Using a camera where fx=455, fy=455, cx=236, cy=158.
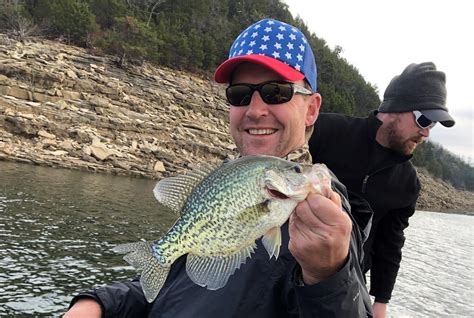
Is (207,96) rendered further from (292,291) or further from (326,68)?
(292,291)

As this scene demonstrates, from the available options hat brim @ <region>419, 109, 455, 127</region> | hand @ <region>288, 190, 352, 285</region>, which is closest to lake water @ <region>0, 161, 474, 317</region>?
hat brim @ <region>419, 109, 455, 127</region>

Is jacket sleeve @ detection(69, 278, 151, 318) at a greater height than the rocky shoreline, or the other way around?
jacket sleeve @ detection(69, 278, 151, 318)

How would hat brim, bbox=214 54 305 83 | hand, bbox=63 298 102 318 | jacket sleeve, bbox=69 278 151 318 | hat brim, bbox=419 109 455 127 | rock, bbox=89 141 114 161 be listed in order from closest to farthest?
1. hat brim, bbox=214 54 305 83
2. hand, bbox=63 298 102 318
3. jacket sleeve, bbox=69 278 151 318
4. hat brim, bbox=419 109 455 127
5. rock, bbox=89 141 114 161

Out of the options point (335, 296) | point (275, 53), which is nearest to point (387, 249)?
point (275, 53)

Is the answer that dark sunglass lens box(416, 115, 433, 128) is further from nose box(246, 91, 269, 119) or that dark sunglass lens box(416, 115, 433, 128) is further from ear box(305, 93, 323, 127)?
nose box(246, 91, 269, 119)

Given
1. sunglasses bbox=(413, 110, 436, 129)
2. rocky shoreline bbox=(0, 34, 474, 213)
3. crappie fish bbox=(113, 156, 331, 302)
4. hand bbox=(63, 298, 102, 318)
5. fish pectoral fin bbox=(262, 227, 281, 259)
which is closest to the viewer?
crappie fish bbox=(113, 156, 331, 302)

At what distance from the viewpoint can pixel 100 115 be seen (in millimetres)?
36125

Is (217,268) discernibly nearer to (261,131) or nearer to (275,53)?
(261,131)

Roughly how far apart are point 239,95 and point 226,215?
1341 millimetres

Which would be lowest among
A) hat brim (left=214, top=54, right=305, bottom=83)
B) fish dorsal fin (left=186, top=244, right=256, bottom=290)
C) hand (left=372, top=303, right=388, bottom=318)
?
hand (left=372, top=303, right=388, bottom=318)

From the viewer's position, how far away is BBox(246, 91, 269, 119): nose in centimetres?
347

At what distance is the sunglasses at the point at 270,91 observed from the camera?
11.3 feet

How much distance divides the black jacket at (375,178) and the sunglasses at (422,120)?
0.46 m

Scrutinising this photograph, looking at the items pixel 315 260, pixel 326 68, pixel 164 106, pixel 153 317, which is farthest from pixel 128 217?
pixel 326 68
